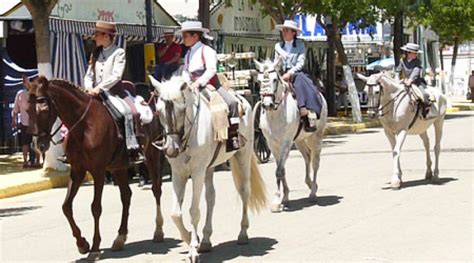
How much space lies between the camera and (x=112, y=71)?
10.4 m

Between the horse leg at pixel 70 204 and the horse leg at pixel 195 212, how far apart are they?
148 cm

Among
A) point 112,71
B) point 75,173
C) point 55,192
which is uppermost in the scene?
A: point 112,71

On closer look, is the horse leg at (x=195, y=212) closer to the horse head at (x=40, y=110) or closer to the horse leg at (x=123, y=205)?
the horse leg at (x=123, y=205)

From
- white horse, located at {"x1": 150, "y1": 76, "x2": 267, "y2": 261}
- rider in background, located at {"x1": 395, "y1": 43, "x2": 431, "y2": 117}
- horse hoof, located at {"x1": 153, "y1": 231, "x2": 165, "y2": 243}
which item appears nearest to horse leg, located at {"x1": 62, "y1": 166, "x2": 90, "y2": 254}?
horse hoof, located at {"x1": 153, "y1": 231, "x2": 165, "y2": 243}

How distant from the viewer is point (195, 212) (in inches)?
366

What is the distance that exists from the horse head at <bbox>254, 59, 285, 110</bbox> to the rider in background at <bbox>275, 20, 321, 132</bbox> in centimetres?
65

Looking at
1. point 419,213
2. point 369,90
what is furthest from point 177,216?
point 369,90

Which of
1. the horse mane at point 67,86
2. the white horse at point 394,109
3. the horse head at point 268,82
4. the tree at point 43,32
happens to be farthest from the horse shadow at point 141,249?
the tree at point 43,32

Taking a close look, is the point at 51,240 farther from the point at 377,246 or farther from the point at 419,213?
the point at 419,213

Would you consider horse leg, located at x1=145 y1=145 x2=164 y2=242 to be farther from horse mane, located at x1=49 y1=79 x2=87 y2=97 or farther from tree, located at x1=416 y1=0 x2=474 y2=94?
tree, located at x1=416 y1=0 x2=474 y2=94

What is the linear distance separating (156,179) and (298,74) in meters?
3.55

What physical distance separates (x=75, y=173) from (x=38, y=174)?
377 inches

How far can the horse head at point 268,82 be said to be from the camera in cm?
1270

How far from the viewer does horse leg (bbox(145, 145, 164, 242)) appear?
11.0 metres
